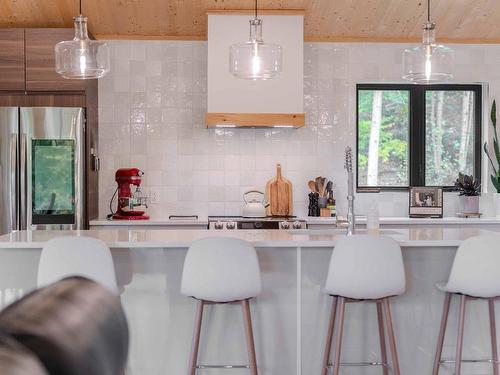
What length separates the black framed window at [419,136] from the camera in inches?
237

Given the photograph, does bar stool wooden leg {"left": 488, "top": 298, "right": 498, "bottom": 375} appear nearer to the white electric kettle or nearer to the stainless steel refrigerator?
the white electric kettle

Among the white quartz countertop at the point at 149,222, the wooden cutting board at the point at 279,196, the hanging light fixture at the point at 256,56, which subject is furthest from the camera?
the wooden cutting board at the point at 279,196

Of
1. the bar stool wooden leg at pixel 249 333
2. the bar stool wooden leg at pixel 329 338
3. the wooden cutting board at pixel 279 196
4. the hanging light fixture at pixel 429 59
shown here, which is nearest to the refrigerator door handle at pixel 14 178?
the wooden cutting board at pixel 279 196

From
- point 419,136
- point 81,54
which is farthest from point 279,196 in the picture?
point 81,54

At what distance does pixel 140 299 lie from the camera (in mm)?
3535

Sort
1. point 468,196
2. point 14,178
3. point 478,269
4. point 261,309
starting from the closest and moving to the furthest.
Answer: point 478,269 < point 261,309 < point 14,178 < point 468,196

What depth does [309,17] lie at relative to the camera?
18.1ft

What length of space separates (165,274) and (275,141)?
2548 mm

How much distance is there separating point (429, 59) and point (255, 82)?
2.02m

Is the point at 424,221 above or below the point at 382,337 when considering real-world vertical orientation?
above

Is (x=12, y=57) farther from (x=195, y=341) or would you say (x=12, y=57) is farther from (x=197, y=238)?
(x=195, y=341)

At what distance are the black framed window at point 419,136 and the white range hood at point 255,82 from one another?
0.96 meters

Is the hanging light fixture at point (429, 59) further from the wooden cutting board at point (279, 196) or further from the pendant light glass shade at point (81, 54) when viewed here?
the wooden cutting board at point (279, 196)

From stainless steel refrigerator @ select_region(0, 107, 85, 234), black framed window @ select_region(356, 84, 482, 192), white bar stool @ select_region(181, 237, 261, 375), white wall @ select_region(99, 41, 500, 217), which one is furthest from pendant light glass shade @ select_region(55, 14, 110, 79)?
black framed window @ select_region(356, 84, 482, 192)
